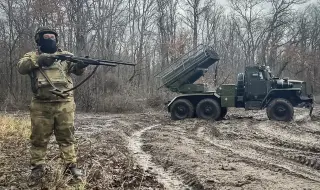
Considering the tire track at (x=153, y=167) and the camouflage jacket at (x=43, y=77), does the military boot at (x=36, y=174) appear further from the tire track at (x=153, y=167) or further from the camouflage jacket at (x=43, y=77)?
the tire track at (x=153, y=167)

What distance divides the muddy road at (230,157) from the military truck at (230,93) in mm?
Result: 2773

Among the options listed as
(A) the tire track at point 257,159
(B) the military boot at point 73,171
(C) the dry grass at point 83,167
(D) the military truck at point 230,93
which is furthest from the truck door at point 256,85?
(B) the military boot at point 73,171

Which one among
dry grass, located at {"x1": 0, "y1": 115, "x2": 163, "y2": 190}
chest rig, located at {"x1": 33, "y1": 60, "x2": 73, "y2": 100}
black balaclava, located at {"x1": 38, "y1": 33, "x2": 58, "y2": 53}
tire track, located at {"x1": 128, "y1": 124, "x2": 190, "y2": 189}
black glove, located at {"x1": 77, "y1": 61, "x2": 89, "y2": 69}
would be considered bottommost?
tire track, located at {"x1": 128, "y1": 124, "x2": 190, "y2": 189}

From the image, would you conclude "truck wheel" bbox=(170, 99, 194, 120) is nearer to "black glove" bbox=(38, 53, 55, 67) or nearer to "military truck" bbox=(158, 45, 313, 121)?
"military truck" bbox=(158, 45, 313, 121)

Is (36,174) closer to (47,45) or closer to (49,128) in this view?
(49,128)

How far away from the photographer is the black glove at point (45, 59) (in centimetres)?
447

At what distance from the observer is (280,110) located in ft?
44.5

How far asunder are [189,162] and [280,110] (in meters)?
8.43

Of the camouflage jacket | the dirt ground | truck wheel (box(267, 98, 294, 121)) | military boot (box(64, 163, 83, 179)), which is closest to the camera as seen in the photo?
military boot (box(64, 163, 83, 179))

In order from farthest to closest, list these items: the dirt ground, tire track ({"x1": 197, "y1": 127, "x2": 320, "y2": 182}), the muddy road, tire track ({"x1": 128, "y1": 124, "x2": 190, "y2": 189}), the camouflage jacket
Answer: tire track ({"x1": 197, "y1": 127, "x2": 320, "y2": 182}) < tire track ({"x1": 128, "y1": 124, "x2": 190, "y2": 189}) < the muddy road < the dirt ground < the camouflage jacket

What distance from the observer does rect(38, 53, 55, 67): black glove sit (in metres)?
4.47

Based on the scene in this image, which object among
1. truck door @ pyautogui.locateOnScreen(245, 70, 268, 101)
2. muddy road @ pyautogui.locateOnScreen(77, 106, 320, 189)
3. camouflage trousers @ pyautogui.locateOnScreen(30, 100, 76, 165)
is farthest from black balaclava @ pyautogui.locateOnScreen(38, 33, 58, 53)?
truck door @ pyautogui.locateOnScreen(245, 70, 268, 101)

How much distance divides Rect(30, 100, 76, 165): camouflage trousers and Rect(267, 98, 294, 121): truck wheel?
10439mm

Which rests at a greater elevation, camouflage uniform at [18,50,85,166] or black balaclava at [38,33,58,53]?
black balaclava at [38,33,58,53]
